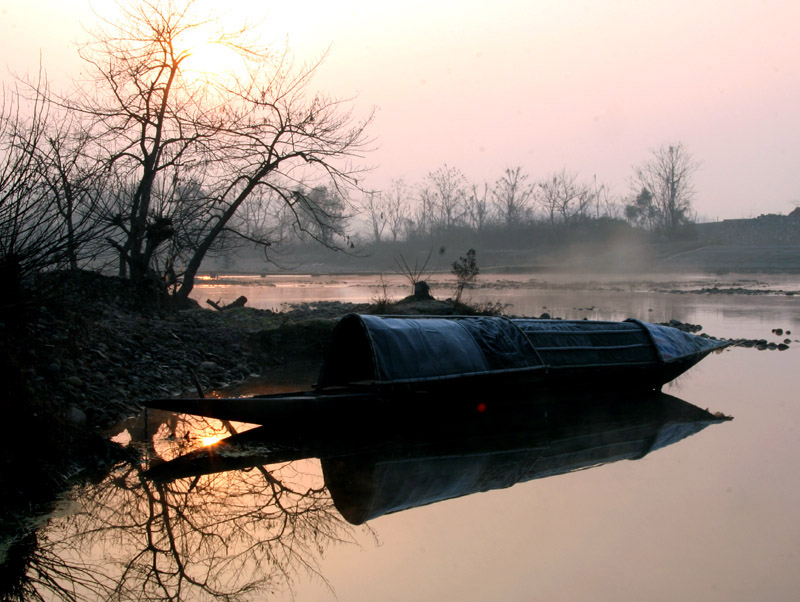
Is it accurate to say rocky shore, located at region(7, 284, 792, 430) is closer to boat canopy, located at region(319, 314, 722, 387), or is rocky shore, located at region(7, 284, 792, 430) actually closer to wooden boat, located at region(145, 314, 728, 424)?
wooden boat, located at region(145, 314, 728, 424)

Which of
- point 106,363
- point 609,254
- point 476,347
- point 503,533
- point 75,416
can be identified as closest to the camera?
point 503,533

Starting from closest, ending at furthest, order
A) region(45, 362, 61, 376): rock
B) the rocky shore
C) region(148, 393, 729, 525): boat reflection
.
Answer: region(148, 393, 729, 525): boat reflection → region(45, 362, 61, 376): rock → the rocky shore

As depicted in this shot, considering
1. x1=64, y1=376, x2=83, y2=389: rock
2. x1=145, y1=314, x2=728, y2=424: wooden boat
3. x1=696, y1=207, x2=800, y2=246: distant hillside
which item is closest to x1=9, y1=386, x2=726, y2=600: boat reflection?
x1=145, y1=314, x2=728, y2=424: wooden boat

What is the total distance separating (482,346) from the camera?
346 inches

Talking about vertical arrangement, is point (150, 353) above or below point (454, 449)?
above

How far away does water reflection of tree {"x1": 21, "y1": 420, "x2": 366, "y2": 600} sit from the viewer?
15.9ft

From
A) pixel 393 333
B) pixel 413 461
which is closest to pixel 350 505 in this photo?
pixel 413 461

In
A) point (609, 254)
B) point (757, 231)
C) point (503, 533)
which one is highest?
point (757, 231)

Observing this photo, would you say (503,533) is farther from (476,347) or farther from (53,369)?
(53,369)

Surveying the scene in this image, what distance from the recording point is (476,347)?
8.68 meters

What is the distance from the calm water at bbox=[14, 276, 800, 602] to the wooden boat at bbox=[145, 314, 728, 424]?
2.23ft

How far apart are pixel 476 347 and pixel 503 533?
11.1ft

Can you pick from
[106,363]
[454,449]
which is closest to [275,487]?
[454,449]

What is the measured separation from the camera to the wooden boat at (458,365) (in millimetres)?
7629
